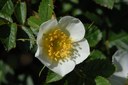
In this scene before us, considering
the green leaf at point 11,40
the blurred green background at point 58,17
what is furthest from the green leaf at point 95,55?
the green leaf at point 11,40

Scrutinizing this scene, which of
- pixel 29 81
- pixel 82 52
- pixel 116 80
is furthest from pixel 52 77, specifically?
pixel 29 81

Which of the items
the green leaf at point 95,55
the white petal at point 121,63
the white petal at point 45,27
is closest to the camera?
the white petal at point 45,27

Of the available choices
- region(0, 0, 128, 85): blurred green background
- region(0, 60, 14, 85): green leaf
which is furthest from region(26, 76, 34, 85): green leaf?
region(0, 60, 14, 85): green leaf

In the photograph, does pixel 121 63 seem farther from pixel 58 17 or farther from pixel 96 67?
pixel 58 17

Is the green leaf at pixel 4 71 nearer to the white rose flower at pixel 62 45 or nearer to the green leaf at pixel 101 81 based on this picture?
the white rose flower at pixel 62 45

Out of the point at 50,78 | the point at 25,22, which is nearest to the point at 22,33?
the point at 25,22

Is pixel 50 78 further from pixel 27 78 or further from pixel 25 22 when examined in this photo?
pixel 27 78
